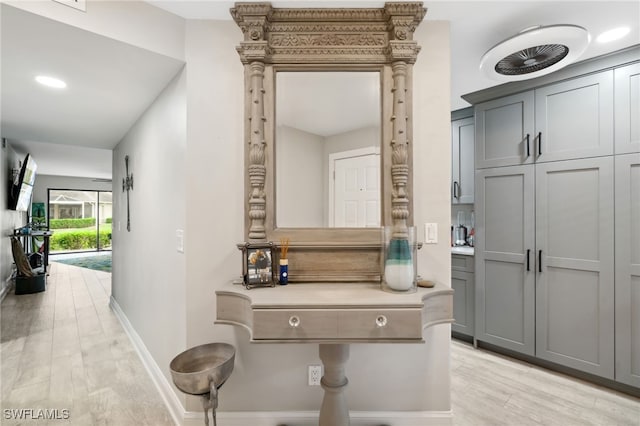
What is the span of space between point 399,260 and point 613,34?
2060 millimetres

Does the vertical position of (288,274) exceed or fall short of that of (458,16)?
it falls short

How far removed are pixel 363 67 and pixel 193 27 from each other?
3.33ft

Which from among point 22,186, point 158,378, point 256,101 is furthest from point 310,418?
point 22,186

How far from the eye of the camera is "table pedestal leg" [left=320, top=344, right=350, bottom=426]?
1.44 meters

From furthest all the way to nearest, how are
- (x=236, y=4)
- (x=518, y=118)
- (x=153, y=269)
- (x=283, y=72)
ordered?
(x=518, y=118) < (x=153, y=269) < (x=283, y=72) < (x=236, y=4)

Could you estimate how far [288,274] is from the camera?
5.26 feet

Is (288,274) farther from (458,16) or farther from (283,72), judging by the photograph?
(458,16)

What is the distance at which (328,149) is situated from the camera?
5.53 feet

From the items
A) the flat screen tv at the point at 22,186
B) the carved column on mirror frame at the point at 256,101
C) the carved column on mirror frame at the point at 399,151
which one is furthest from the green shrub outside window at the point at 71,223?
the carved column on mirror frame at the point at 399,151

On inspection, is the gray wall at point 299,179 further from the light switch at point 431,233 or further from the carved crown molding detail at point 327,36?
the light switch at point 431,233

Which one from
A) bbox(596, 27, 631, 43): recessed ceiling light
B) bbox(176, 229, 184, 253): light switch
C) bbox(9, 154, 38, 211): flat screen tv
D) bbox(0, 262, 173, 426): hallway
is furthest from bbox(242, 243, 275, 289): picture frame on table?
bbox(9, 154, 38, 211): flat screen tv

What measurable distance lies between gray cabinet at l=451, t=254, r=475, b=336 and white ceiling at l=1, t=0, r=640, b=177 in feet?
5.43

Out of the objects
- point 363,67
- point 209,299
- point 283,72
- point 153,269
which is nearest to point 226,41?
point 283,72

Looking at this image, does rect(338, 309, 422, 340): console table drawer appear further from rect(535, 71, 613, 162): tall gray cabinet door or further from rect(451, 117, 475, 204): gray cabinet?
rect(451, 117, 475, 204): gray cabinet
